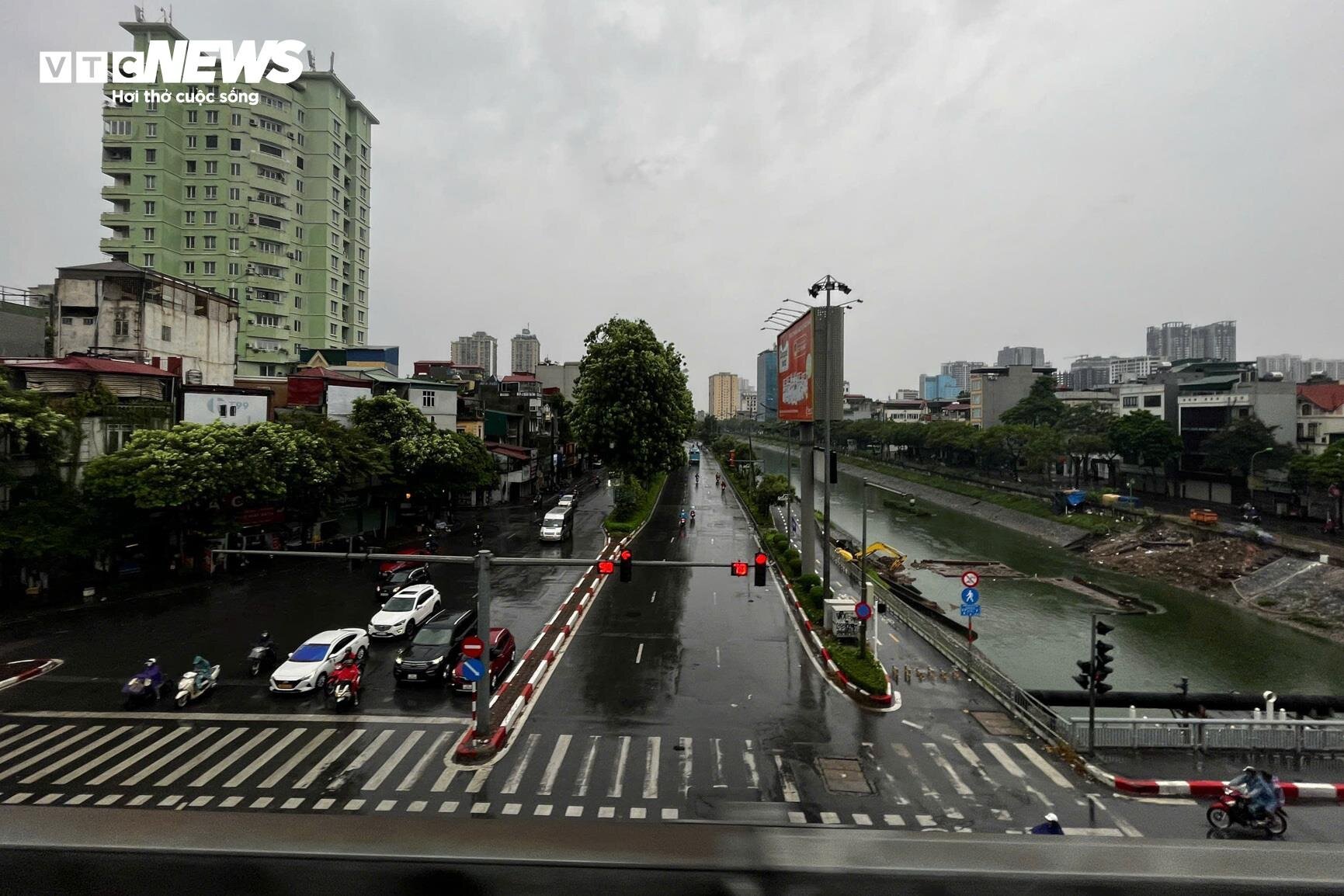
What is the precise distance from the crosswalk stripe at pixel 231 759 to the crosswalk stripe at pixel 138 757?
1664mm

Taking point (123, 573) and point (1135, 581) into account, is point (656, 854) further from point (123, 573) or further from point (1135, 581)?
point (1135, 581)

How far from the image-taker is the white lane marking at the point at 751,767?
44.2 feet

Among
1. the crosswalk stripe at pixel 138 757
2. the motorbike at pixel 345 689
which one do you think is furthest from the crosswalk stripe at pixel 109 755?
the motorbike at pixel 345 689

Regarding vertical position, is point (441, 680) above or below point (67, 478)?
below

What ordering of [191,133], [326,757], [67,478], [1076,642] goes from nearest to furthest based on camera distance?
[326,757] → [67,478] → [1076,642] → [191,133]

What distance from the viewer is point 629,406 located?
148ft

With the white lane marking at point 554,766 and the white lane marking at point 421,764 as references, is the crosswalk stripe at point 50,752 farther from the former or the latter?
the white lane marking at point 554,766

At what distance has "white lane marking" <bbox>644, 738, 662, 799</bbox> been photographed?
13133 mm

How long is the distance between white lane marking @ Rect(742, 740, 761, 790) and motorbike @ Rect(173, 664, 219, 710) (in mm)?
13509

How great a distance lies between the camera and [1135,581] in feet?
135

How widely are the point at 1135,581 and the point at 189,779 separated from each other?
46.1m

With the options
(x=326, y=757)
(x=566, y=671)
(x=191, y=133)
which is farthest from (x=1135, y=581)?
(x=191, y=133)

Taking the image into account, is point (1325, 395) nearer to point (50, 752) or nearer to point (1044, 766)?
point (1044, 766)

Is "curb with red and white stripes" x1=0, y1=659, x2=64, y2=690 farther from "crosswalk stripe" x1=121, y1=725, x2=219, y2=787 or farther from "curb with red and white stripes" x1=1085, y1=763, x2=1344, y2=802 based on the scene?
"curb with red and white stripes" x1=1085, y1=763, x2=1344, y2=802
